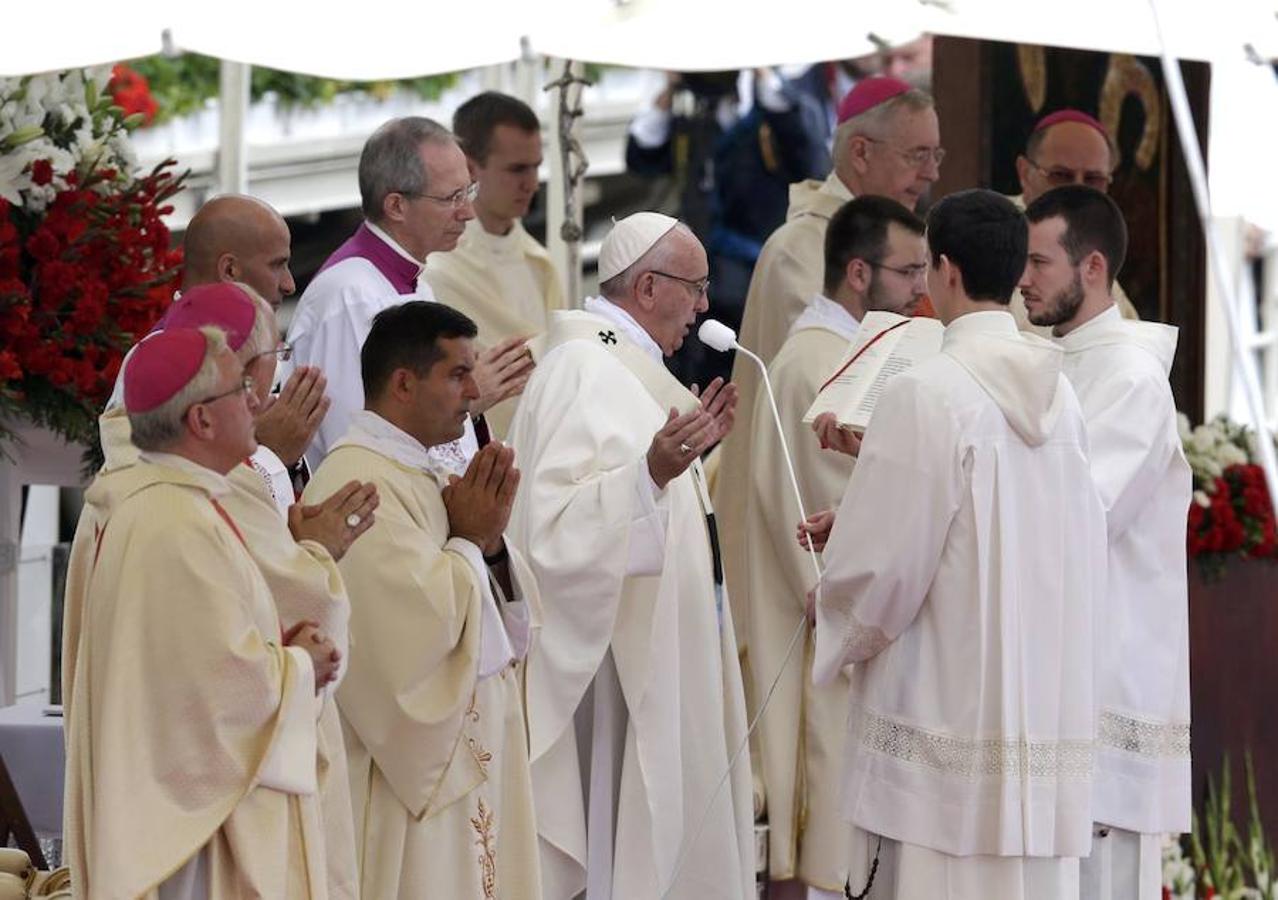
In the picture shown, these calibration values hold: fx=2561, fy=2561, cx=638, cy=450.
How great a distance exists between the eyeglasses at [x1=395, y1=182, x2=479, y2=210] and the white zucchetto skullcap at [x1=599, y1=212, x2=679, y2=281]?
1.36ft

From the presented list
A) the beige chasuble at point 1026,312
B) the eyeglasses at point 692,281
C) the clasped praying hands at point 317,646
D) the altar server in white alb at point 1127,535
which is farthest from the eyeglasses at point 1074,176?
the clasped praying hands at point 317,646

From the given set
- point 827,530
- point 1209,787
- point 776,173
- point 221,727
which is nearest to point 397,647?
point 221,727

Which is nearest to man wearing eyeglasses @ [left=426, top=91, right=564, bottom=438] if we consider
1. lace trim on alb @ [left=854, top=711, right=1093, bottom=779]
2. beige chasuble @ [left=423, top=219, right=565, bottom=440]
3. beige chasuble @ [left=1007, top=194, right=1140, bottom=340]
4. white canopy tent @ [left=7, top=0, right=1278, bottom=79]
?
beige chasuble @ [left=423, top=219, right=565, bottom=440]

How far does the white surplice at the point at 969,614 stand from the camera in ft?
19.7

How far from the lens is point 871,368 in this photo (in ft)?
21.9

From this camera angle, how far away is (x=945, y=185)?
10.0m

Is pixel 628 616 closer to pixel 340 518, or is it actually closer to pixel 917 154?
pixel 340 518

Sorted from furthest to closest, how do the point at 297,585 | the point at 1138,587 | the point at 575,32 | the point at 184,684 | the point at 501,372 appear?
1. the point at 575,32
2. the point at 1138,587
3. the point at 501,372
4. the point at 297,585
5. the point at 184,684

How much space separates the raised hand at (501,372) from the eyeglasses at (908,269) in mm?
1588

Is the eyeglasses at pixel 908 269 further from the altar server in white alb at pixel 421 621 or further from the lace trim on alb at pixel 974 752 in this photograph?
the altar server in white alb at pixel 421 621

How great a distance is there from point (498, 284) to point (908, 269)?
5.58 feet

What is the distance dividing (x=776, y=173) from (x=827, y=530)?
6.19 metres

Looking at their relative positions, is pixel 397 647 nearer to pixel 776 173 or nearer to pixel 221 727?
pixel 221 727

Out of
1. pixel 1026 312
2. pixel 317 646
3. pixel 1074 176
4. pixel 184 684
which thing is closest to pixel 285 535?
pixel 317 646
